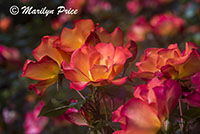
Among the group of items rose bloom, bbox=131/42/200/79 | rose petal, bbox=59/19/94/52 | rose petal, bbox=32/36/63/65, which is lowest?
rose bloom, bbox=131/42/200/79

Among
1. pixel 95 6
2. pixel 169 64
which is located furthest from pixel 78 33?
pixel 95 6

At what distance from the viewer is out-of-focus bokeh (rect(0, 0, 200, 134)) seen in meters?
0.96

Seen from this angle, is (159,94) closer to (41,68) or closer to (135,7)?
(41,68)

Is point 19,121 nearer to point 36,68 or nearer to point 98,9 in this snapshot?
point 98,9

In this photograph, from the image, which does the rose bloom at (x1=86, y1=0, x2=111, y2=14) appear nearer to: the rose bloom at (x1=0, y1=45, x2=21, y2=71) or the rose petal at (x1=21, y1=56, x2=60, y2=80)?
the rose bloom at (x1=0, y1=45, x2=21, y2=71)

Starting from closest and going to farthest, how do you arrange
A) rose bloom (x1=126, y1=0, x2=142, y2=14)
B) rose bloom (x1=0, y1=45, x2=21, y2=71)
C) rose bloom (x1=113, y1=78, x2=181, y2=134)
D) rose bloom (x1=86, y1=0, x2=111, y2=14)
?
rose bloom (x1=113, y1=78, x2=181, y2=134), rose bloom (x1=0, y1=45, x2=21, y2=71), rose bloom (x1=86, y1=0, x2=111, y2=14), rose bloom (x1=126, y1=0, x2=142, y2=14)

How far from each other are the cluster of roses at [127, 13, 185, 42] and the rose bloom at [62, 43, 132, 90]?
0.84m

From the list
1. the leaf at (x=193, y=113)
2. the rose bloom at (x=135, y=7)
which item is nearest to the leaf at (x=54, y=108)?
the leaf at (x=193, y=113)

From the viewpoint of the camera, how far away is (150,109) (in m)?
0.27

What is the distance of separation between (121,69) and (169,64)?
0.05 meters

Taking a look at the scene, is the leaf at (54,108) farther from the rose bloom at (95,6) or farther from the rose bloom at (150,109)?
the rose bloom at (95,6)

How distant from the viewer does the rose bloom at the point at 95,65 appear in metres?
0.30

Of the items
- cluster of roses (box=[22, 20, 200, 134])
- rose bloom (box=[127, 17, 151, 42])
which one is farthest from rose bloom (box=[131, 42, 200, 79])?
rose bloom (box=[127, 17, 151, 42])

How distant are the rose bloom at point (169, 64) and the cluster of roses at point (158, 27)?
2.71 ft
